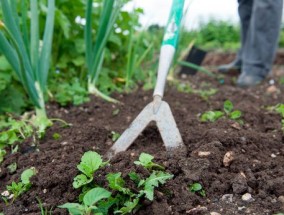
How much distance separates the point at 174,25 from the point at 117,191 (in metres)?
0.82

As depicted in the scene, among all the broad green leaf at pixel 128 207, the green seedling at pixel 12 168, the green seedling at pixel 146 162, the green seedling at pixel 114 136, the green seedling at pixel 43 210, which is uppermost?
the green seedling at pixel 146 162

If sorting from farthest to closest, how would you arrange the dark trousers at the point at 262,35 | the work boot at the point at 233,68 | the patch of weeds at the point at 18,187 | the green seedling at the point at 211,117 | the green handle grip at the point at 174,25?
the work boot at the point at 233,68 < the dark trousers at the point at 262,35 < the green seedling at the point at 211,117 < the green handle grip at the point at 174,25 < the patch of weeds at the point at 18,187

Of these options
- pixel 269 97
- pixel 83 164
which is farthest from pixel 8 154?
pixel 269 97

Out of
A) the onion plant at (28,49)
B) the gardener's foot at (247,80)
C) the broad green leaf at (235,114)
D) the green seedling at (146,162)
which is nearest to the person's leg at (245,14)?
the gardener's foot at (247,80)

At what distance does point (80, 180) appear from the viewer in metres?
1.13

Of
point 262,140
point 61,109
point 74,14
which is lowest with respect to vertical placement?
point 61,109

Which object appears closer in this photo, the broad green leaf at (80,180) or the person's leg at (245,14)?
the broad green leaf at (80,180)

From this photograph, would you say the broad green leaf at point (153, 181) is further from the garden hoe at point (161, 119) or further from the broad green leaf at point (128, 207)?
the garden hoe at point (161, 119)

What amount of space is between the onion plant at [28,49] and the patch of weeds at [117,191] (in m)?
0.61

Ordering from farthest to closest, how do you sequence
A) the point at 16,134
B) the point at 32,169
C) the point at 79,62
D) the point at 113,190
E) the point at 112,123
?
1. the point at 79,62
2. the point at 112,123
3. the point at 16,134
4. the point at 32,169
5. the point at 113,190

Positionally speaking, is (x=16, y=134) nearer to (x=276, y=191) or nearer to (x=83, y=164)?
(x=83, y=164)

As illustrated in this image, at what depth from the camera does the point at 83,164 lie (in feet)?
3.75

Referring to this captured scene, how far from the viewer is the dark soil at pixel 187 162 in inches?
44.3

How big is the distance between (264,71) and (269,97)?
1.95ft
